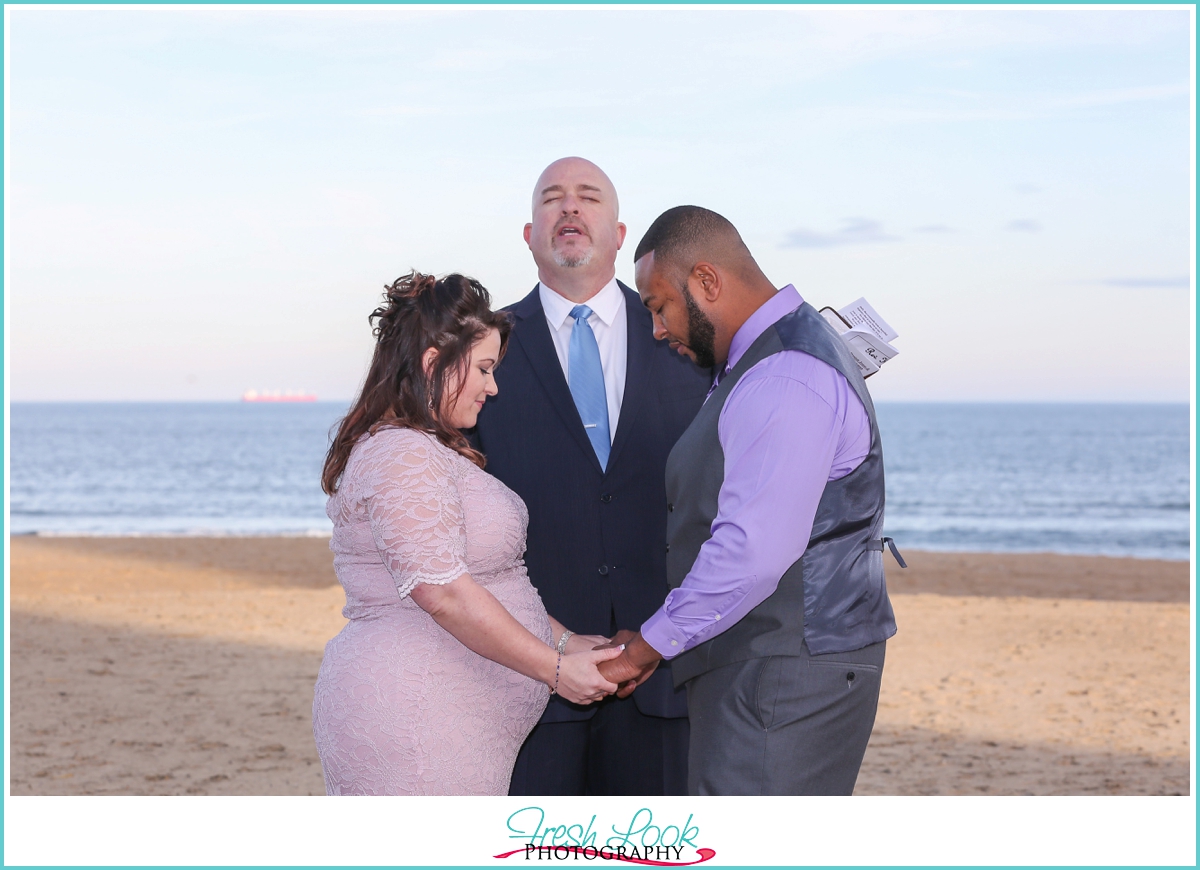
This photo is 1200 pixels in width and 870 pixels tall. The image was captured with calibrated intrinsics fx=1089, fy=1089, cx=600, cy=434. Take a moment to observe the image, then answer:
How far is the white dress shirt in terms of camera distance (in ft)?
12.3

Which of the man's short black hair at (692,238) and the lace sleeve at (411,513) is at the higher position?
the man's short black hair at (692,238)

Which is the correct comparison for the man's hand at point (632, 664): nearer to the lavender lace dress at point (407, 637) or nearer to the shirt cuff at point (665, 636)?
the shirt cuff at point (665, 636)

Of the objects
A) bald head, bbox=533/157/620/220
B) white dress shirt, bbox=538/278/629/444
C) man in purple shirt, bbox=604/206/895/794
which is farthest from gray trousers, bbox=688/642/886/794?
bald head, bbox=533/157/620/220

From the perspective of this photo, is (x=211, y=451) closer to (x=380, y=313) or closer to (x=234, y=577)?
(x=234, y=577)

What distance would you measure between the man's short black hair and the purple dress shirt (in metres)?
0.37

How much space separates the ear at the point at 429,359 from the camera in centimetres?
283

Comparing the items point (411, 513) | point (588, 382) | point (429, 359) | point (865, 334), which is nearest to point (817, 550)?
point (865, 334)

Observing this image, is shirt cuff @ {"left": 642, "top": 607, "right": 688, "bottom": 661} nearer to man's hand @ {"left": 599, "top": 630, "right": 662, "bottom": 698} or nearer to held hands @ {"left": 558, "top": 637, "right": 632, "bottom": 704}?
man's hand @ {"left": 599, "top": 630, "right": 662, "bottom": 698}

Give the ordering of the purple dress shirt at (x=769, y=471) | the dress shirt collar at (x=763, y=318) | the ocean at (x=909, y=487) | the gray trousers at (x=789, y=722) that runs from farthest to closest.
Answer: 1. the ocean at (x=909, y=487)
2. the dress shirt collar at (x=763, y=318)
3. the gray trousers at (x=789, y=722)
4. the purple dress shirt at (x=769, y=471)

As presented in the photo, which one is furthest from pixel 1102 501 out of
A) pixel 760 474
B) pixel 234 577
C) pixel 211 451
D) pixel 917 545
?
pixel 211 451

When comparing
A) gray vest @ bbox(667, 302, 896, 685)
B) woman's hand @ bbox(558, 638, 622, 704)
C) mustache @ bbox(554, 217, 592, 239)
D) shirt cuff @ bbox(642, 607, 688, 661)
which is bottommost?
woman's hand @ bbox(558, 638, 622, 704)

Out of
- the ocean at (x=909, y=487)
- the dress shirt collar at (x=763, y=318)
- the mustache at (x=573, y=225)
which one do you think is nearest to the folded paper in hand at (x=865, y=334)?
the dress shirt collar at (x=763, y=318)

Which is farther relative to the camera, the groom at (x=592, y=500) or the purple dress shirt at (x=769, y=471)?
the groom at (x=592, y=500)

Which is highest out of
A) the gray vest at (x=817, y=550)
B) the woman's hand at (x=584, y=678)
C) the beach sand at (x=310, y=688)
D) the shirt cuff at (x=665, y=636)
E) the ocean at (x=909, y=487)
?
the gray vest at (x=817, y=550)
